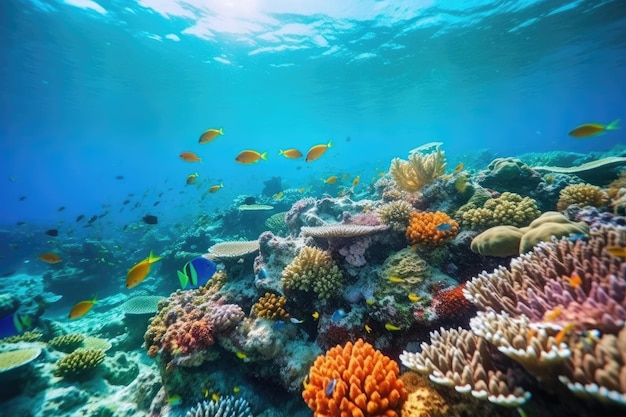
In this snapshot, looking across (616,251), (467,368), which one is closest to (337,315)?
(467,368)

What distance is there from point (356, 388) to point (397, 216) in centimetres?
336

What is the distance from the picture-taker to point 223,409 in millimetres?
4160

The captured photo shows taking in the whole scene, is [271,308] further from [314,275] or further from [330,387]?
[330,387]

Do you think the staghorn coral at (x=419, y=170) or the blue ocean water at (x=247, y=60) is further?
the blue ocean water at (x=247, y=60)

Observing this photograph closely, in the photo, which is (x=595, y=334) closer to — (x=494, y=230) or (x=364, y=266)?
(x=494, y=230)

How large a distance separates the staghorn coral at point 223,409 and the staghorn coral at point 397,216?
3.88 meters

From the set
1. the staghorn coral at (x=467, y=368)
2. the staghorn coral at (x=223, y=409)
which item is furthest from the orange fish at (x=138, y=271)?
the staghorn coral at (x=467, y=368)

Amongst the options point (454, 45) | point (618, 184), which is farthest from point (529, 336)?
point (454, 45)

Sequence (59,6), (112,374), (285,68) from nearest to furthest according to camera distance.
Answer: (112,374)
(59,6)
(285,68)

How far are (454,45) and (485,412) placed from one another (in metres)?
29.0

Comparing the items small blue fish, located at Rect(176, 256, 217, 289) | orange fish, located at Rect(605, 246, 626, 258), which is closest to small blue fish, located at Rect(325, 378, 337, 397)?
small blue fish, located at Rect(176, 256, 217, 289)

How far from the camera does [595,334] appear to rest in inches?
79.7

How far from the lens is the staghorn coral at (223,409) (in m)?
4.03

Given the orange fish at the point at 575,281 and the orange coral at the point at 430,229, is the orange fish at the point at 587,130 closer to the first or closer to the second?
the orange coral at the point at 430,229
